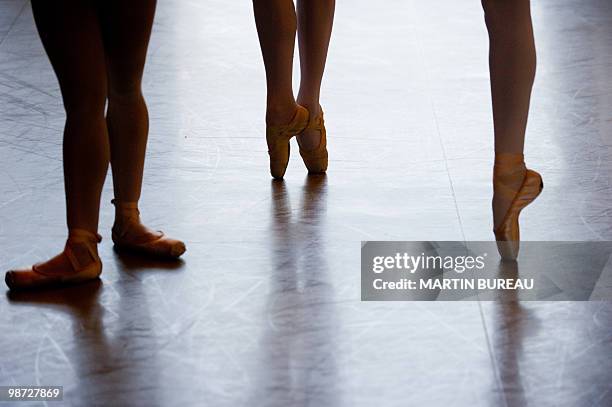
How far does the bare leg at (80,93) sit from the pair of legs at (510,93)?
75 cm

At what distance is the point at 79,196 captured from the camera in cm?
222

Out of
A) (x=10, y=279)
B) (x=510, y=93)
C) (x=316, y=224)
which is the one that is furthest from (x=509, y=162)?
(x=10, y=279)

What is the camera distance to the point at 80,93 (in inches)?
83.4

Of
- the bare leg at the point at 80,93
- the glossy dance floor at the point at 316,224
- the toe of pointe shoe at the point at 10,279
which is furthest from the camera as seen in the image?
the toe of pointe shoe at the point at 10,279

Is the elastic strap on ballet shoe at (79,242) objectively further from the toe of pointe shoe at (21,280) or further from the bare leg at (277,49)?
the bare leg at (277,49)

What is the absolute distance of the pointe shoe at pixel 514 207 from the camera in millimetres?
2291

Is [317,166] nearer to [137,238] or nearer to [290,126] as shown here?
[290,126]

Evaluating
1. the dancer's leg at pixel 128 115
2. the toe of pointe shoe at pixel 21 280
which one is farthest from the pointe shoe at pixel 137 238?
the toe of pointe shoe at pixel 21 280

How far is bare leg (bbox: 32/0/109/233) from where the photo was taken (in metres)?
2.05

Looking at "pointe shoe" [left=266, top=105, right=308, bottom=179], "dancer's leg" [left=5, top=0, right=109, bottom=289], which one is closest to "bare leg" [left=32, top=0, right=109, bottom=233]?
"dancer's leg" [left=5, top=0, right=109, bottom=289]

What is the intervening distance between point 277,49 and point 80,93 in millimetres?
723

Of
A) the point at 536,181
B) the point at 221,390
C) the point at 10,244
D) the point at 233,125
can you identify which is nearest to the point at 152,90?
the point at 233,125

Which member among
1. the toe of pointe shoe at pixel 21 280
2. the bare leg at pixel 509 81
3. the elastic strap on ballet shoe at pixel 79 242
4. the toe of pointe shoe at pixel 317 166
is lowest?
the toe of pointe shoe at pixel 317 166

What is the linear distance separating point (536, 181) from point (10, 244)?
3.57 feet
